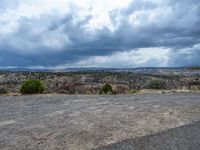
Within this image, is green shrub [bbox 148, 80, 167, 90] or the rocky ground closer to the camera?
the rocky ground

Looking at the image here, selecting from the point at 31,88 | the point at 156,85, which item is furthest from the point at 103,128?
the point at 156,85

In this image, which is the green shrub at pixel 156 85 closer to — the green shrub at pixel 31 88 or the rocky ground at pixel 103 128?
the green shrub at pixel 31 88

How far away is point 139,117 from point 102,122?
6.96 feet

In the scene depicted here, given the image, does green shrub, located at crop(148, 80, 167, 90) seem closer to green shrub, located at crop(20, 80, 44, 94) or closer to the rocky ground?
green shrub, located at crop(20, 80, 44, 94)

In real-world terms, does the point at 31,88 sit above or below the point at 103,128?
below

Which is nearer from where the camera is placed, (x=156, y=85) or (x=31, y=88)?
(x=31, y=88)

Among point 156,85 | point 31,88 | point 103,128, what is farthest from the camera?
point 156,85

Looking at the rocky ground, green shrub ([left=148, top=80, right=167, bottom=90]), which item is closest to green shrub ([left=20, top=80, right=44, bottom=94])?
green shrub ([left=148, top=80, right=167, bottom=90])

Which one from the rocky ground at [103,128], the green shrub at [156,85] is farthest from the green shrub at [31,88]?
the rocky ground at [103,128]

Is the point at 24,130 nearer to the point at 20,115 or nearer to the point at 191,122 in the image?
the point at 20,115

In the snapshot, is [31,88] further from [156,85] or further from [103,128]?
[103,128]

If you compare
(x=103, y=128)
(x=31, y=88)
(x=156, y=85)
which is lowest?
(x=156, y=85)

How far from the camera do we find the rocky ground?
13.4 meters

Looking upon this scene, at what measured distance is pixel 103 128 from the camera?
1603 centimetres
